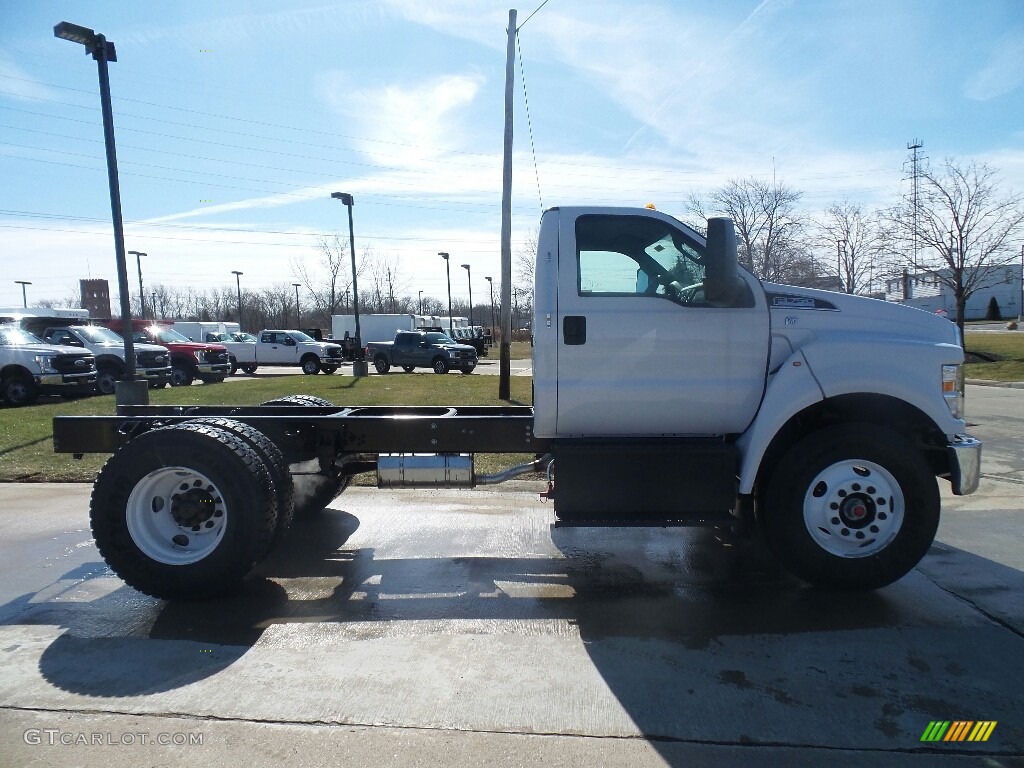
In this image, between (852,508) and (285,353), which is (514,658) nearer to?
(852,508)

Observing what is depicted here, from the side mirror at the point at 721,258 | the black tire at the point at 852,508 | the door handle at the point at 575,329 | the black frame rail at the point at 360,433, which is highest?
the side mirror at the point at 721,258

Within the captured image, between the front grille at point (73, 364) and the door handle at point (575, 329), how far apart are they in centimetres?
1604

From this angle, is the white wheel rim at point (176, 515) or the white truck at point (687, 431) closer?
the white truck at point (687, 431)

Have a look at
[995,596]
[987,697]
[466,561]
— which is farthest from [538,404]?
[995,596]

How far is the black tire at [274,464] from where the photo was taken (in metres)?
4.66

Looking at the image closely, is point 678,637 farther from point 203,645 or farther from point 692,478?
point 203,645

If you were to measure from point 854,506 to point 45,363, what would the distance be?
57.4 feet

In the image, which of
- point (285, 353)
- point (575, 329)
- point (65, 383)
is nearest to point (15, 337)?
point (65, 383)

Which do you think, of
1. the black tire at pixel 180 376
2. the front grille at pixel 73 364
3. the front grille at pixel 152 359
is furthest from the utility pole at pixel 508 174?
the black tire at pixel 180 376

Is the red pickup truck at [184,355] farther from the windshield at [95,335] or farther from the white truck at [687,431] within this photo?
the white truck at [687,431]

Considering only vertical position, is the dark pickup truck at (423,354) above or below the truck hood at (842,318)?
below

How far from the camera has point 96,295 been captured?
64312mm

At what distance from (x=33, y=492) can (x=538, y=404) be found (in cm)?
612

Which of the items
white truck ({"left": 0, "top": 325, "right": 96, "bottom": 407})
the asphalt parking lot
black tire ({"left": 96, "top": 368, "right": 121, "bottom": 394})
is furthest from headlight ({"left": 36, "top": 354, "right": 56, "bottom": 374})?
the asphalt parking lot
